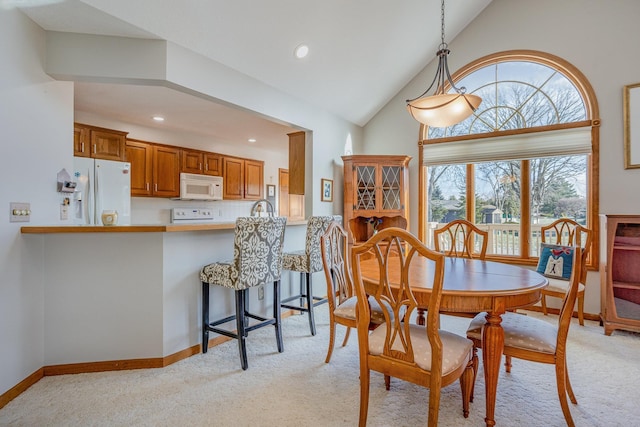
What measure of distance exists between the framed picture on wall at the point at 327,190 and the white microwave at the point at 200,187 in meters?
2.00

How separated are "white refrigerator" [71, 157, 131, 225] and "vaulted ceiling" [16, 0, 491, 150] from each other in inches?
27.7

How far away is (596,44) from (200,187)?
16.6 feet

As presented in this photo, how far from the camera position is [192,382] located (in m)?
2.12

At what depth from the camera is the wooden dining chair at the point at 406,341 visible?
54.8 inches

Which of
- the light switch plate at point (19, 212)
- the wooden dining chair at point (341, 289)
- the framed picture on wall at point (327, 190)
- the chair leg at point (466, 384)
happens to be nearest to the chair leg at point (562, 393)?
the chair leg at point (466, 384)

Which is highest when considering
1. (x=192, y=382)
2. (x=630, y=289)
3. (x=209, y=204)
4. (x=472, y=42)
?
(x=472, y=42)

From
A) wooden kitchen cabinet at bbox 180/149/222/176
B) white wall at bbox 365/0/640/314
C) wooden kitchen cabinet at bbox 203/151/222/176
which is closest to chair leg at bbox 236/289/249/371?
wooden kitchen cabinet at bbox 180/149/222/176

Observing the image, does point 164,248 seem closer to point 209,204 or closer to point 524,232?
point 209,204

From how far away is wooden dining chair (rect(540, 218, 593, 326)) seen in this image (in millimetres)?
2830

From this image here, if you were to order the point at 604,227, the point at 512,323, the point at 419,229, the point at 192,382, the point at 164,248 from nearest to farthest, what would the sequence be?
1. the point at 512,323
2. the point at 192,382
3. the point at 164,248
4. the point at 604,227
5. the point at 419,229

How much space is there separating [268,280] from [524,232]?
9.95 feet

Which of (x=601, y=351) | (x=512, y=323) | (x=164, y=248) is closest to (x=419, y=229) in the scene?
(x=601, y=351)

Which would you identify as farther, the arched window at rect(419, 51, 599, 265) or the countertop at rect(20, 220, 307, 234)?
the arched window at rect(419, 51, 599, 265)

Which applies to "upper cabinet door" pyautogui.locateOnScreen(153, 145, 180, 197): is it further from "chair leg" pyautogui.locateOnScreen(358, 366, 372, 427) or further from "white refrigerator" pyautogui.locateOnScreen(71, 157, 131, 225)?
"chair leg" pyautogui.locateOnScreen(358, 366, 372, 427)
